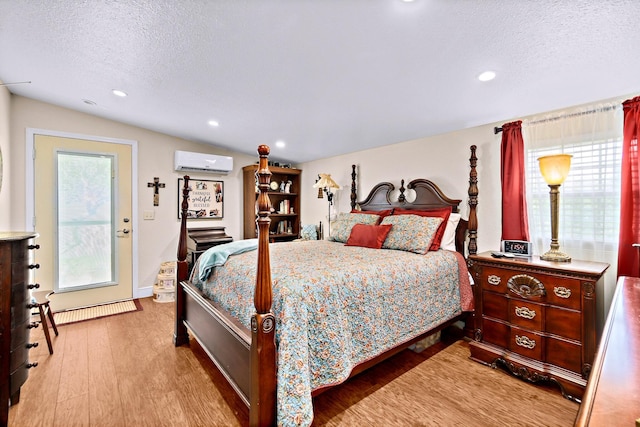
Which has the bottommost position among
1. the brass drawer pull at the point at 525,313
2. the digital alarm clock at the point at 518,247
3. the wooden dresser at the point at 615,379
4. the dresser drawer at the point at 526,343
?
the dresser drawer at the point at 526,343

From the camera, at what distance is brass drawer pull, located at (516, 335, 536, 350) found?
2.06 m

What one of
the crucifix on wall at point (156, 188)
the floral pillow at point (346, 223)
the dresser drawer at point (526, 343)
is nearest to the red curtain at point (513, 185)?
the dresser drawer at point (526, 343)

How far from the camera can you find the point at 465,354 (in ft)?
8.11

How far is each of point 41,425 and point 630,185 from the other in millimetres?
4035

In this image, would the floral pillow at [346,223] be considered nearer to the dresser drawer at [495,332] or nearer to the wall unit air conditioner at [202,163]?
the dresser drawer at [495,332]

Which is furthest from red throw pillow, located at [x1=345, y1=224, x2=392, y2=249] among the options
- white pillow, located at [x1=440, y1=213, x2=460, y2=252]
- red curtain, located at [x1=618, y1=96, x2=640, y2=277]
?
red curtain, located at [x1=618, y1=96, x2=640, y2=277]

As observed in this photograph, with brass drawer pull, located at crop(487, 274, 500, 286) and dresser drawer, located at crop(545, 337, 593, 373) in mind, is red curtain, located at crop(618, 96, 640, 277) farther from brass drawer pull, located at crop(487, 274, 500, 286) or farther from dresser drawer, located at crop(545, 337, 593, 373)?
brass drawer pull, located at crop(487, 274, 500, 286)

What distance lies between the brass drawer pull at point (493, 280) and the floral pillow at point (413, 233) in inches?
20.9

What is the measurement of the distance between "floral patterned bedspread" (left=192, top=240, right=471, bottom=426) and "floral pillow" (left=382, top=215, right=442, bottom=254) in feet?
0.45

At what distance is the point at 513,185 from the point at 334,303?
206cm

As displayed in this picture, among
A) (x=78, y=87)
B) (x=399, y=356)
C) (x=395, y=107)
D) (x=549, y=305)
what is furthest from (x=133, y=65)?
(x=549, y=305)

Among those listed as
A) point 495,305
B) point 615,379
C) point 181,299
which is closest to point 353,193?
point 495,305

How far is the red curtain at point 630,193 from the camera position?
77.2 inches

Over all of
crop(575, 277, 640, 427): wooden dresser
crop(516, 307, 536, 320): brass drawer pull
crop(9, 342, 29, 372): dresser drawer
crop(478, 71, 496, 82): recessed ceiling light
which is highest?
crop(478, 71, 496, 82): recessed ceiling light
